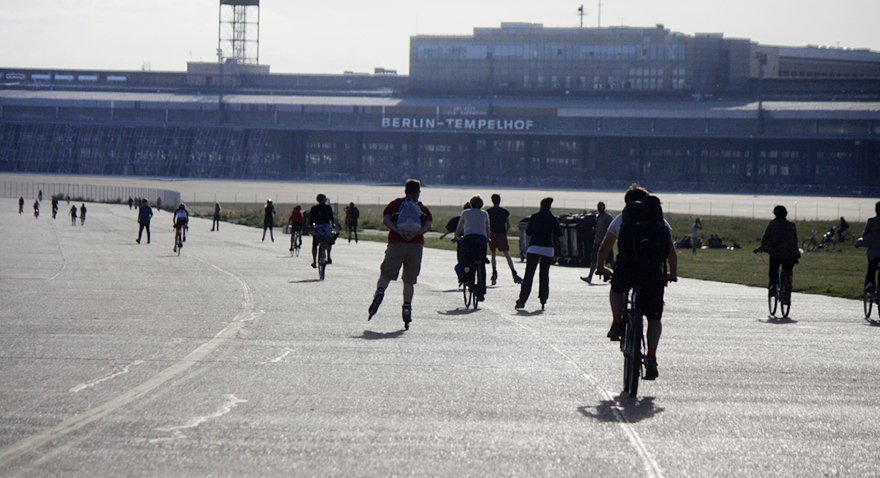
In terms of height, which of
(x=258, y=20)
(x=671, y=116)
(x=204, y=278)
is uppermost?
(x=258, y=20)

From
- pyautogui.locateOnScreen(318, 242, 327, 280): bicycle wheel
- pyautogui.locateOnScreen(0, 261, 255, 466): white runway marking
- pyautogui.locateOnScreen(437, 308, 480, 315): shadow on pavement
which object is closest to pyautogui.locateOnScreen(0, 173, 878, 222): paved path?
pyautogui.locateOnScreen(318, 242, 327, 280): bicycle wheel

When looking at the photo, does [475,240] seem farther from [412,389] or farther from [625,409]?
[625,409]

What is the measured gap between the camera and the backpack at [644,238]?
1233 centimetres

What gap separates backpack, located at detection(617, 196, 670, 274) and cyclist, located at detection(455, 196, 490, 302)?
9326mm

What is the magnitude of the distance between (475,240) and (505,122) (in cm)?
11110

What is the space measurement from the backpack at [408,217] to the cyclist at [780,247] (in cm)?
611

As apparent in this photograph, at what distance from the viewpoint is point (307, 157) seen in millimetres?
140500

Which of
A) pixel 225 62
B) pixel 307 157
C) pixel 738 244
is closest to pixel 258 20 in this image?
pixel 225 62

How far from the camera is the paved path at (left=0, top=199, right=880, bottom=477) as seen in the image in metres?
9.10

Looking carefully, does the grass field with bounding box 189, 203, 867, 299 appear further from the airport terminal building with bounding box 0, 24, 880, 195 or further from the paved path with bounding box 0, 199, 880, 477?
the airport terminal building with bounding box 0, 24, 880, 195

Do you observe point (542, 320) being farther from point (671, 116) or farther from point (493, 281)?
point (671, 116)

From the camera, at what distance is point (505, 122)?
435ft

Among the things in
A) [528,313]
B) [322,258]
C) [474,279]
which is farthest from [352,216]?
[528,313]

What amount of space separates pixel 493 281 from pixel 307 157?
4471 inches
